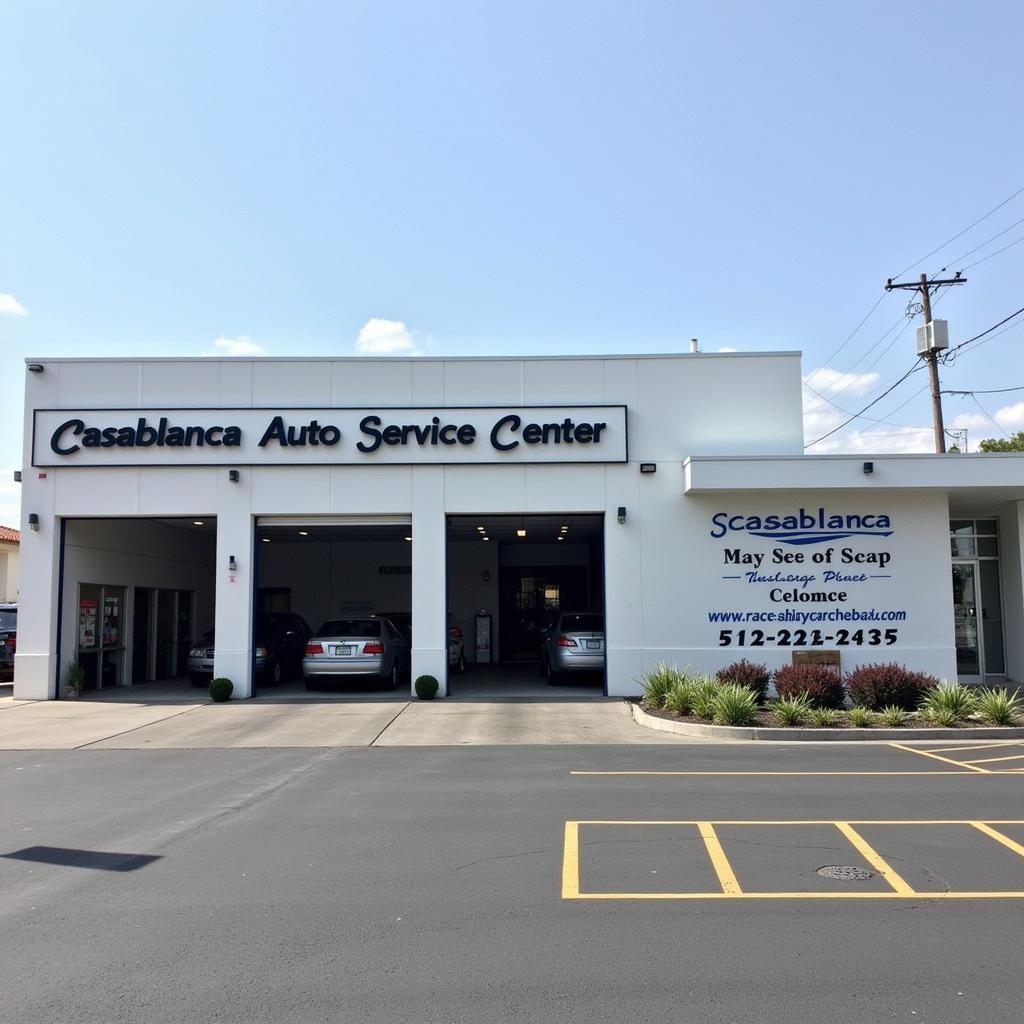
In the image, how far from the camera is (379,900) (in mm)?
5871

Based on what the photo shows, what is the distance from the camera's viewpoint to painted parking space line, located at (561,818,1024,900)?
5.90m

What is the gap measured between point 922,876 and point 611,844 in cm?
221

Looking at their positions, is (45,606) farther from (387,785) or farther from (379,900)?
(379,900)

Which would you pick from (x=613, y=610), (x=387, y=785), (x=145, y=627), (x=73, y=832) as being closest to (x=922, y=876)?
(x=387, y=785)

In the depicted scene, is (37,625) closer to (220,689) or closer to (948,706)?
(220,689)

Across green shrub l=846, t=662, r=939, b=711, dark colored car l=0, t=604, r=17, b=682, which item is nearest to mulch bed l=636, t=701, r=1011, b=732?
green shrub l=846, t=662, r=939, b=711

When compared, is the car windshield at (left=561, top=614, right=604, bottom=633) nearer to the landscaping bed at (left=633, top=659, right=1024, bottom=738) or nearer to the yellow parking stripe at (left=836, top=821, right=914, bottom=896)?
the landscaping bed at (left=633, top=659, right=1024, bottom=738)

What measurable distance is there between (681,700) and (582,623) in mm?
5724

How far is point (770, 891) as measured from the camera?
600 cm

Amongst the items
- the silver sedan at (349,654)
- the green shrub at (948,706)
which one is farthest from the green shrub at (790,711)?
the silver sedan at (349,654)

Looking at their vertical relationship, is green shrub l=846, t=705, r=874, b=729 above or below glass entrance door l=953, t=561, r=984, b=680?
below

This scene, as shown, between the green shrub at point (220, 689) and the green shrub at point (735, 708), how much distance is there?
30.3 ft

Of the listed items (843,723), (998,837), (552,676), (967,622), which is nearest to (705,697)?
(843,723)

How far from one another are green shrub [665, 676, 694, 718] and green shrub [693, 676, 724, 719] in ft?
0.31
